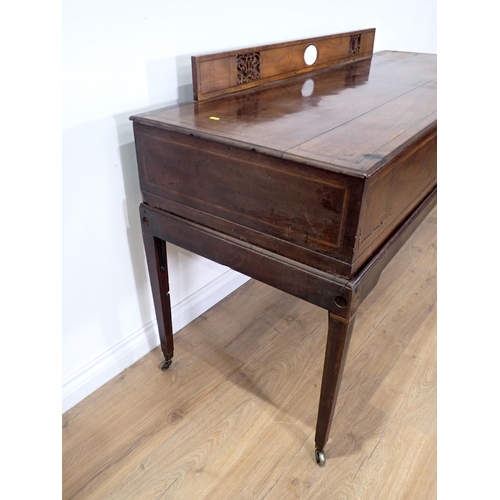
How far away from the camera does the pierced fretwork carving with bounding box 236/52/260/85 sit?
3.92 ft

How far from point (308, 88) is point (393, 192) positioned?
52 centimetres

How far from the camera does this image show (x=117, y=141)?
110cm

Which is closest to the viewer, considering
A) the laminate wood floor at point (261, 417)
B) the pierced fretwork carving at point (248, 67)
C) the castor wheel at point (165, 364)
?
the laminate wood floor at point (261, 417)

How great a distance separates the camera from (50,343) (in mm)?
653

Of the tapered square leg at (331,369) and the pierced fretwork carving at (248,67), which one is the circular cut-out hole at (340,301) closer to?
the tapered square leg at (331,369)

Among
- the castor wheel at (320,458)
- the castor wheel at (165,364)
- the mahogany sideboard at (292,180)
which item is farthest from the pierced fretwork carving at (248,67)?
the castor wheel at (320,458)

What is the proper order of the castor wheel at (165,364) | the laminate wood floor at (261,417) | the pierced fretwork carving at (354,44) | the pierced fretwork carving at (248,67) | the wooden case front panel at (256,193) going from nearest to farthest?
the wooden case front panel at (256,193) < the laminate wood floor at (261,417) < the pierced fretwork carving at (248,67) < the castor wheel at (165,364) < the pierced fretwork carving at (354,44)

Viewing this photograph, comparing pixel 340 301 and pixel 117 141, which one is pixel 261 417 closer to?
pixel 340 301

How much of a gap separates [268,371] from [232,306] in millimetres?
359

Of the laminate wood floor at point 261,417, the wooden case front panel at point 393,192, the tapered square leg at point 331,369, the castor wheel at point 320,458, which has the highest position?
the wooden case front panel at point 393,192

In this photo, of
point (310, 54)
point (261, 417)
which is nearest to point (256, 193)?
point (261, 417)

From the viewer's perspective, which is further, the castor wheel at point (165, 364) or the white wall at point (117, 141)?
the castor wheel at point (165, 364)

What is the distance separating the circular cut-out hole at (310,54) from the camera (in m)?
1.45

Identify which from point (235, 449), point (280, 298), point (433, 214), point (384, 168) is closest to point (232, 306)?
point (280, 298)
